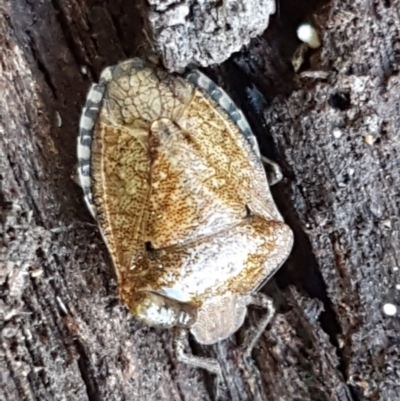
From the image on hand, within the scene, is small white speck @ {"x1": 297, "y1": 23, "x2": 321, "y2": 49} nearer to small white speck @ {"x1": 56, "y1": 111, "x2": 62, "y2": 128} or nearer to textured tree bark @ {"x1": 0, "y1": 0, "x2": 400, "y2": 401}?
textured tree bark @ {"x1": 0, "y1": 0, "x2": 400, "y2": 401}

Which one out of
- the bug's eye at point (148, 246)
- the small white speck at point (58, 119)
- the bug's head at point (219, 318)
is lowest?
the bug's head at point (219, 318)

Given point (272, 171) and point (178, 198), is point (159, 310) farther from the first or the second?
point (272, 171)

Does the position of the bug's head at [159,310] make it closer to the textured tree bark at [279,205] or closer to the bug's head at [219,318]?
the bug's head at [219,318]

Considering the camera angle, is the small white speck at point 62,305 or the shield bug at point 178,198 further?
the small white speck at point 62,305

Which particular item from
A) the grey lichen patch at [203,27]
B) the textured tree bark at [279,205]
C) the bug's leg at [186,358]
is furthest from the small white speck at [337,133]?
the bug's leg at [186,358]

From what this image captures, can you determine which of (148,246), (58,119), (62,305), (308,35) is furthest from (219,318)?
(308,35)

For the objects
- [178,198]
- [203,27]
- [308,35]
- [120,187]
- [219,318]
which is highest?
[203,27]
